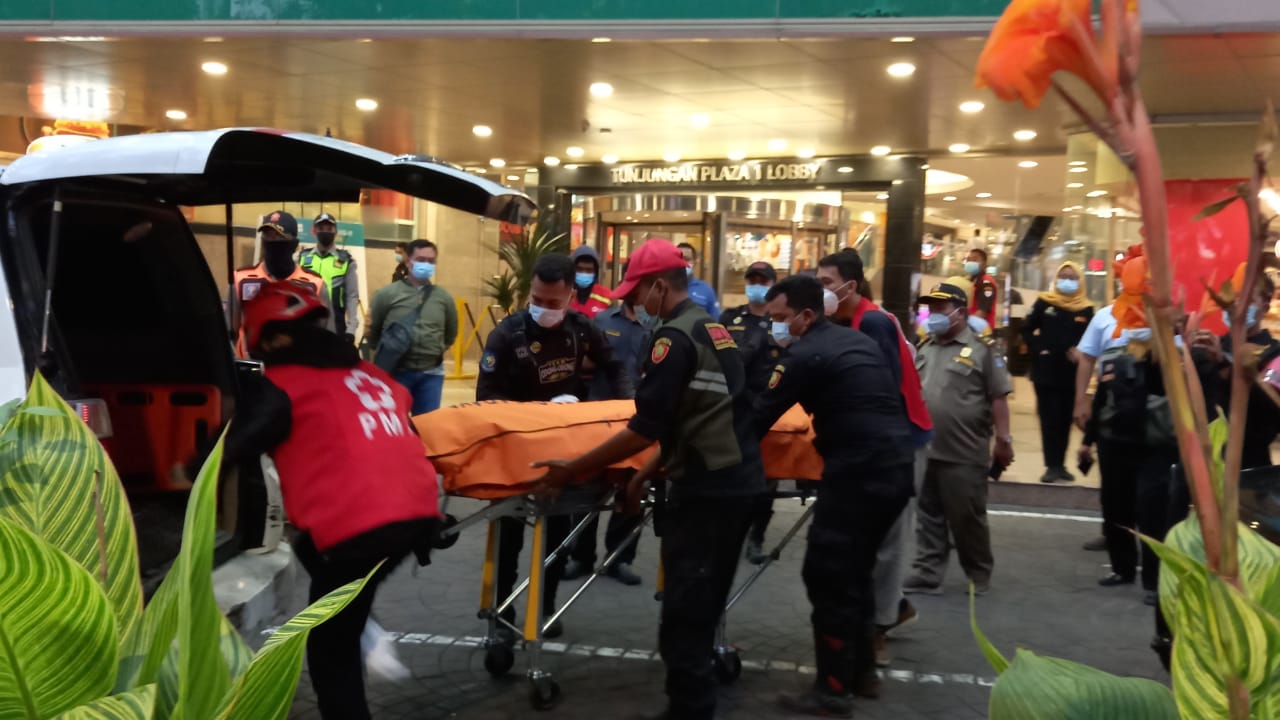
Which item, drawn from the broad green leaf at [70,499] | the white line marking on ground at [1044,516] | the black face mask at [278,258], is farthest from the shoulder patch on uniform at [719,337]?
the white line marking on ground at [1044,516]

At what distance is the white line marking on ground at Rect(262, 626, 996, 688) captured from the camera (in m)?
4.98

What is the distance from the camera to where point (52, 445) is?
3.24 ft

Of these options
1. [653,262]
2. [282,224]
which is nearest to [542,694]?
[653,262]

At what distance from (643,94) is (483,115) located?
2.54m

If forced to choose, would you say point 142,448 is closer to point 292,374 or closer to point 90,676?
point 292,374

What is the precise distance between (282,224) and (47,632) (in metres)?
6.46

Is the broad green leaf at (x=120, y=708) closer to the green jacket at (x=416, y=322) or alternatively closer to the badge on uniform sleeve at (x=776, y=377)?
the badge on uniform sleeve at (x=776, y=377)

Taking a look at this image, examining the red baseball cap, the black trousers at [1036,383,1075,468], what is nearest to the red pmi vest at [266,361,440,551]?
the red baseball cap

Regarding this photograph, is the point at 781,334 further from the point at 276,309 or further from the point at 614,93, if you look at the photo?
the point at 614,93

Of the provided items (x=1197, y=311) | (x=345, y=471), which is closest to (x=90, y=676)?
(x=1197, y=311)

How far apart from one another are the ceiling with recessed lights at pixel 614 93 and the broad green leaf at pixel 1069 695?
837 cm

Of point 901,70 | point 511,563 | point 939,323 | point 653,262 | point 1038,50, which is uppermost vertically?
point 901,70

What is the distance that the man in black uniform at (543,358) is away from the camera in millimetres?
5219

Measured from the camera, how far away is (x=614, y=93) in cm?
1240
